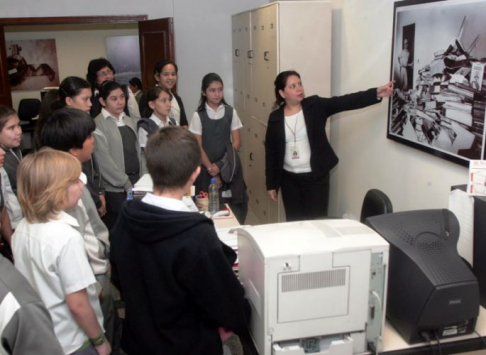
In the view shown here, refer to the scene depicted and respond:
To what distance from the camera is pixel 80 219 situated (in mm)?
1865

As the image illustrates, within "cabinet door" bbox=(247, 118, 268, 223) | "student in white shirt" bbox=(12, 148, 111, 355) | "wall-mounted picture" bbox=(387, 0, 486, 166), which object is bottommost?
"cabinet door" bbox=(247, 118, 268, 223)

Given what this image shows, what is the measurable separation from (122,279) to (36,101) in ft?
21.7

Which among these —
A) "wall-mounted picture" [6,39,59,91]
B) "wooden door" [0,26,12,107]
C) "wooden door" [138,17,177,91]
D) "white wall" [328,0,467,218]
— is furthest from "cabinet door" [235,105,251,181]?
"wall-mounted picture" [6,39,59,91]

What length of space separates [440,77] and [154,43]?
3571 mm

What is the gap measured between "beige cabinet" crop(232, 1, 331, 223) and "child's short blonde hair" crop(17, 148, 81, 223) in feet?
7.86

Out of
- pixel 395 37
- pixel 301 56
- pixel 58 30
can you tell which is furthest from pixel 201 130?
pixel 58 30

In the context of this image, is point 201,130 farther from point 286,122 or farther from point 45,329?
point 45,329

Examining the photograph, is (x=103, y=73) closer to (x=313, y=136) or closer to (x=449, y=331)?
(x=313, y=136)

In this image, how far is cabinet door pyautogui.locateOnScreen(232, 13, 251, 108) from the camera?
15.3 ft

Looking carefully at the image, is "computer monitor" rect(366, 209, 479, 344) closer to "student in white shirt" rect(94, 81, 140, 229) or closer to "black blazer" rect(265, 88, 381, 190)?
"black blazer" rect(265, 88, 381, 190)

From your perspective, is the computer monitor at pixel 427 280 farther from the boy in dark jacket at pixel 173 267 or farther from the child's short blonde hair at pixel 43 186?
the child's short blonde hair at pixel 43 186

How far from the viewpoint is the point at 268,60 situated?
387cm

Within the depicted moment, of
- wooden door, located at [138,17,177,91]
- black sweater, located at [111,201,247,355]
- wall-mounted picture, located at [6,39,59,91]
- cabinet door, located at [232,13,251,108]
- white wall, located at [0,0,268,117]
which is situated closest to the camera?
black sweater, located at [111,201,247,355]

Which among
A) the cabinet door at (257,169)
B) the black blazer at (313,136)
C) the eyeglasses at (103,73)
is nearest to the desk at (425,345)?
the black blazer at (313,136)
